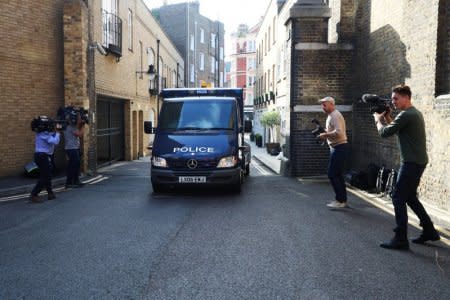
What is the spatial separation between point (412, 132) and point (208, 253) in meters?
2.81

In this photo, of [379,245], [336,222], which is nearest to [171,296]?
[379,245]

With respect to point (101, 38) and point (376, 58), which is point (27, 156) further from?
point (376, 58)

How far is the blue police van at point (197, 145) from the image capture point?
9695mm

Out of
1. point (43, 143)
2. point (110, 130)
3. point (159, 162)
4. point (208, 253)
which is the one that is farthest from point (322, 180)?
point (110, 130)

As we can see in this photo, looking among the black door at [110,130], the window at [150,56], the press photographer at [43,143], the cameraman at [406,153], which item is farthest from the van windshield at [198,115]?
the window at [150,56]

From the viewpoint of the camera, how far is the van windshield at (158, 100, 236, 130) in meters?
10.6

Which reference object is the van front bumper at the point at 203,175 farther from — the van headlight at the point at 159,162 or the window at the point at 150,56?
the window at the point at 150,56

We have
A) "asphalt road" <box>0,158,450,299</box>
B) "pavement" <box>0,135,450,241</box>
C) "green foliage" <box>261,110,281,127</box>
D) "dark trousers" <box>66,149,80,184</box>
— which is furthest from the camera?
"green foliage" <box>261,110,281,127</box>

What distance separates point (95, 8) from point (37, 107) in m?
4.46

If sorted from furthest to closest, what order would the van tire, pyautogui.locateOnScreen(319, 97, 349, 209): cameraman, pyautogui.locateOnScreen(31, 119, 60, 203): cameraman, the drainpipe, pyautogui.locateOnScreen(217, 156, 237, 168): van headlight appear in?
the drainpipe → the van tire → pyautogui.locateOnScreen(217, 156, 237, 168): van headlight → pyautogui.locateOnScreen(31, 119, 60, 203): cameraman → pyautogui.locateOnScreen(319, 97, 349, 209): cameraman

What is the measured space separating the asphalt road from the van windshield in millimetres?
2076

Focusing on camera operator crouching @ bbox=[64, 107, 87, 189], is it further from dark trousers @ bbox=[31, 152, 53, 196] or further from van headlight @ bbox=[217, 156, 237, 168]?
van headlight @ bbox=[217, 156, 237, 168]

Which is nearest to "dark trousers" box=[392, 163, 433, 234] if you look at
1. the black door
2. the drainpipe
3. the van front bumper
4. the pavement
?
the pavement

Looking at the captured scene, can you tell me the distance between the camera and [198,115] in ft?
35.4
